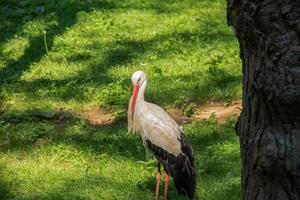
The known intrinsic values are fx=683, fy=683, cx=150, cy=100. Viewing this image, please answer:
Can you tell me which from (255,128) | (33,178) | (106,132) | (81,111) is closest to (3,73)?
(81,111)

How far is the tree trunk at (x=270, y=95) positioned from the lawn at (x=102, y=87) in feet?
9.03

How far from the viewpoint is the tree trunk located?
238cm

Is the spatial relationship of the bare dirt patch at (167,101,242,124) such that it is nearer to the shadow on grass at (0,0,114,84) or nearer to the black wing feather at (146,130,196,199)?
the black wing feather at (146,130,196,199)

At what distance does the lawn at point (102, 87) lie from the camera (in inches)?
229

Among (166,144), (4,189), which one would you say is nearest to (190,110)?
(166,144)

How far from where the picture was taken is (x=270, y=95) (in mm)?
2455

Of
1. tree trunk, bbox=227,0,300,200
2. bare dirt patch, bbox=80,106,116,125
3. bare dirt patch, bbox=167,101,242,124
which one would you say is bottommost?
bare dirt patch, bbox=80,106,116,125

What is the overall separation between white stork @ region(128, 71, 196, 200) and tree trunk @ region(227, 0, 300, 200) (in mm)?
2392

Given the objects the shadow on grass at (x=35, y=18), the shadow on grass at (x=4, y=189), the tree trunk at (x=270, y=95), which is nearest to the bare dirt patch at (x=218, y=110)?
the shadow on grass at (x=4, y=189)

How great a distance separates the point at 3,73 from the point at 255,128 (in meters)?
6.35

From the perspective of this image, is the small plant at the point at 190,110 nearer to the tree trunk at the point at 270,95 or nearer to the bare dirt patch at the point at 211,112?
the bare dirt patch at the point at 211,112

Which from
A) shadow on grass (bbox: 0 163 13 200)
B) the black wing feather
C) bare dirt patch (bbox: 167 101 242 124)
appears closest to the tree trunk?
the black wing feather

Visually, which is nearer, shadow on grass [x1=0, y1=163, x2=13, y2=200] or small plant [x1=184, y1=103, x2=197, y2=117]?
shadow on grass [x1=0, y1=163, x2=13, y2=200]

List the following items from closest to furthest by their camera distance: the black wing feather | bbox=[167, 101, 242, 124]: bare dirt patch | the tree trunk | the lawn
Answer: the tree trunk, the black wing feather, the lawn, bbox=[167, 101, 242, 124]: bare dirt patch
